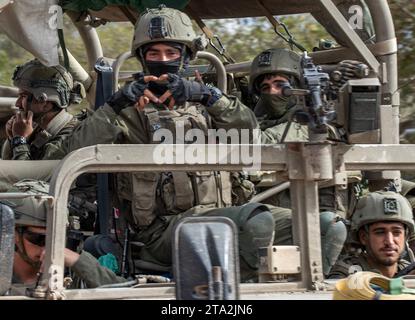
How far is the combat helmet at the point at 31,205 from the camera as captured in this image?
4.36 meters

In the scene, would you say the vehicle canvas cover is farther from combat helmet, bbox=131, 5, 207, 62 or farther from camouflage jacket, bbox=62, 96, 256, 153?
camouflage jacket, bbox=62, 96, 256, 153

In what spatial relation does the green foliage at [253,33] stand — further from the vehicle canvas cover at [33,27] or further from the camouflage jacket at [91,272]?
the camouflage jacket at [91,272]

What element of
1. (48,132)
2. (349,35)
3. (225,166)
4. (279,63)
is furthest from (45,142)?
(225,166)

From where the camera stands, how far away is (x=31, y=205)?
4461 mm

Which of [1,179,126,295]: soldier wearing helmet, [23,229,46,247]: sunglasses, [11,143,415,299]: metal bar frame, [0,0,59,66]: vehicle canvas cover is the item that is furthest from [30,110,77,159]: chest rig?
[11,143,415,299]: metal bar frame

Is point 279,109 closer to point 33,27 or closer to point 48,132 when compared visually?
point 48,132

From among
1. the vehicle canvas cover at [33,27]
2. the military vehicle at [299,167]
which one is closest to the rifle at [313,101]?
the military vehicle at [299,167]

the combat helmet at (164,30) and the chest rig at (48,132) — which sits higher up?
the combat helmet at (164,30)

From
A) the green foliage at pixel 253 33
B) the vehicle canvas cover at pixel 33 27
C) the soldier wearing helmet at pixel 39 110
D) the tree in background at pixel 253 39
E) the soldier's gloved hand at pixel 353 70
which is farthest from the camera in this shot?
the green foliage at pixel 253 33

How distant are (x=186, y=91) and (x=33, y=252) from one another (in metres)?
0.89

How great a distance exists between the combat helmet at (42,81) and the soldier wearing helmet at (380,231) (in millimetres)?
1697

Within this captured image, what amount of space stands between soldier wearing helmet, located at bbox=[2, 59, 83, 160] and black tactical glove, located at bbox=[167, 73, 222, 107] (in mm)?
1197

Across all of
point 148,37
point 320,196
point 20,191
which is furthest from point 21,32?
point 320,196
